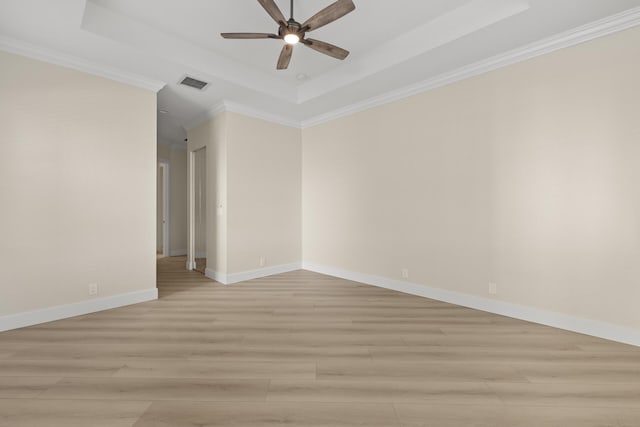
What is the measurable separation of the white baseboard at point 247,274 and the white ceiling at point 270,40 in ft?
9.05

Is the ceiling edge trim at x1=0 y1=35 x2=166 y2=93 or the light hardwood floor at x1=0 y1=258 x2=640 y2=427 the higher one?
the ceiling edge trim at x1=0 y1=35 x2=166 y2=93

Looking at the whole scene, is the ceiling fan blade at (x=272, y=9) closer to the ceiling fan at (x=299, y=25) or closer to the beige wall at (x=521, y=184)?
the ceiling fan at (x=299, y=25)

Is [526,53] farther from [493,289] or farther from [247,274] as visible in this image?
[247,274]

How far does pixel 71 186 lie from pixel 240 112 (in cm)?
245

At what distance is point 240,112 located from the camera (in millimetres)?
4523

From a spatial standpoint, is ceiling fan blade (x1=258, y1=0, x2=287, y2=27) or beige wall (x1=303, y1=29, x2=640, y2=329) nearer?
ceiling fan blade (x1=258, y1=0, x2=287, y2=27)

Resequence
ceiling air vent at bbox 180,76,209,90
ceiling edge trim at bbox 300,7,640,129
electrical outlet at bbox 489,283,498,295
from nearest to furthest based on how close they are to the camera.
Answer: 1. ceiling edge trim at bbox 300,7,640,129
2. electrical outlet at bbox 489,283,498,295
3. ceiling air vent at bbox 180,76,209,90

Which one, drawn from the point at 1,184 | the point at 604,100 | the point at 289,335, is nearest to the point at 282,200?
the point at 289,335

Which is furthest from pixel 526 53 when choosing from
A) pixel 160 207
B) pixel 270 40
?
pixel 160 207

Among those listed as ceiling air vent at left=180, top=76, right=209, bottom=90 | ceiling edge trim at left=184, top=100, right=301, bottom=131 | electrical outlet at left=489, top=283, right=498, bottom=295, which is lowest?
electrical outlet at left=489, top=283, right=498, bottom=295

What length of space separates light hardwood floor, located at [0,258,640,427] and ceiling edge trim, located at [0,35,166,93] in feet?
8.90

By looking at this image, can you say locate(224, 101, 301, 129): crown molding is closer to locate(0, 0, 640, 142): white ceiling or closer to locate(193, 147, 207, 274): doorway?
locate(0, 0, 640, 142): white ceiling

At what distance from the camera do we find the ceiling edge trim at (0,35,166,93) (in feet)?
8.89

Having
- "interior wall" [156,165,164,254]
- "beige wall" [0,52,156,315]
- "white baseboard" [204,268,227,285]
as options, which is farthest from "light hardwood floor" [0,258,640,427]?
"interior wall" [156,165,164,254]
